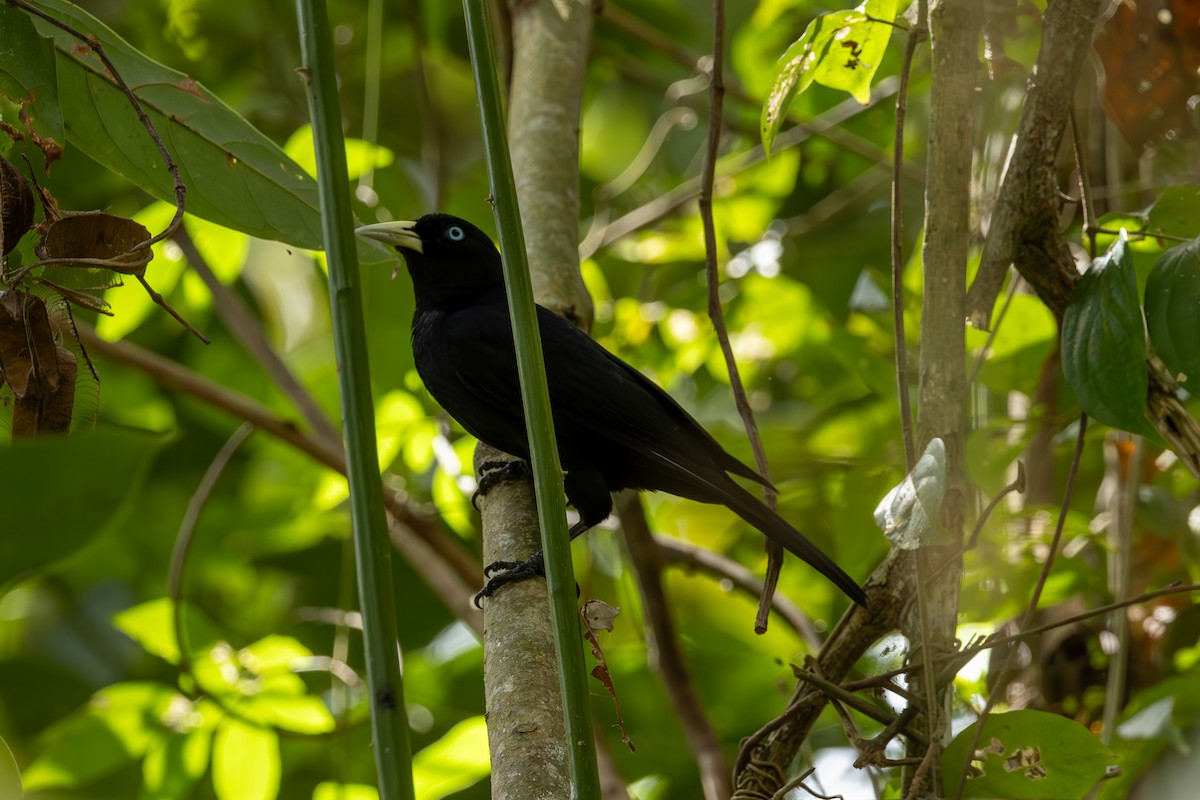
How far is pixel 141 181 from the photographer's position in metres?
2.04

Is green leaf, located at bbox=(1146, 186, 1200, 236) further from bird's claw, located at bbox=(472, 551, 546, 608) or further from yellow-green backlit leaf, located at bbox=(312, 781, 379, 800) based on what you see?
yellow-green backlit leaf, located at bbox=(312, 781, 379, 800)

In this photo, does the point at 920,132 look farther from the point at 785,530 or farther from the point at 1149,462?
the point at 785,530

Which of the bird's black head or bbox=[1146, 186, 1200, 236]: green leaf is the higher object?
the bird's black head

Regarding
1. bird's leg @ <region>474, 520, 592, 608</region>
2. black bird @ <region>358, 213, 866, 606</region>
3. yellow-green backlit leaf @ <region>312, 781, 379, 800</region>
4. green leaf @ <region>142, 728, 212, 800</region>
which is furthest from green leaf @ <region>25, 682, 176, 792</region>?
bird's leg @ <region>474, 520, 592, 608</region>

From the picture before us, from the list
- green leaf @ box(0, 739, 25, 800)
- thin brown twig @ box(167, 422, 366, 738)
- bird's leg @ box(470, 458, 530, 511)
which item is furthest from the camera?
thin brown twig @ box(167, 422, 366, 738)

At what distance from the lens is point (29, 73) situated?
174 centimetres

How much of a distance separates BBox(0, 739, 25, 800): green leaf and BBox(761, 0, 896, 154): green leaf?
1.59 metres

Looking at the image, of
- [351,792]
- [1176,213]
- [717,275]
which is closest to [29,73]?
[717,275]

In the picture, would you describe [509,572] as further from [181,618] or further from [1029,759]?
[181,618]

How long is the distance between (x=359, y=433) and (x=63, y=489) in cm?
181

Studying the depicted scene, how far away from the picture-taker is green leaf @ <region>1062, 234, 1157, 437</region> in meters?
2.06

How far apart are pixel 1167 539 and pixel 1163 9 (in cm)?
150

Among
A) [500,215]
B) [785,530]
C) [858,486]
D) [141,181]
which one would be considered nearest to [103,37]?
[141,181]

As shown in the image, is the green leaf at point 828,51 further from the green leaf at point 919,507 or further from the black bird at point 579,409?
the black bird at point 579,409
